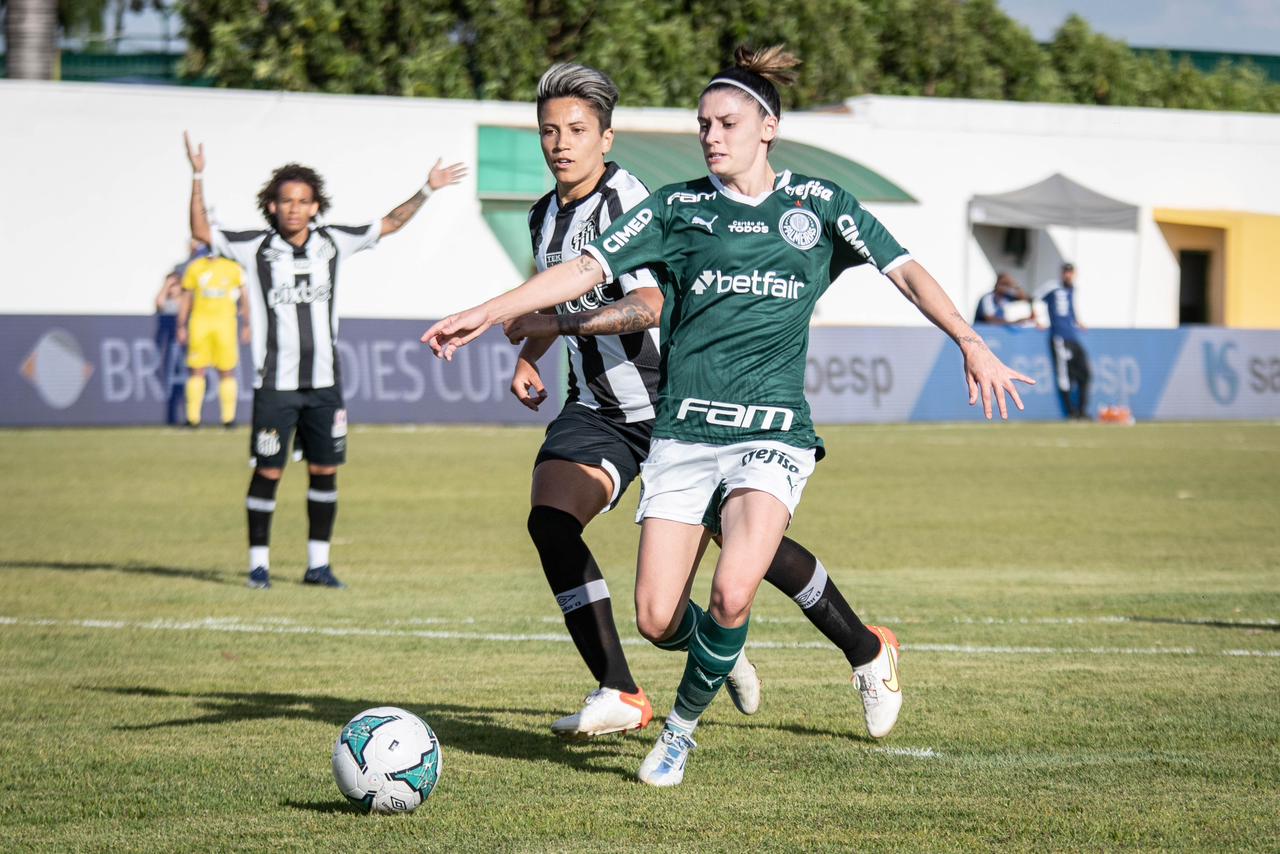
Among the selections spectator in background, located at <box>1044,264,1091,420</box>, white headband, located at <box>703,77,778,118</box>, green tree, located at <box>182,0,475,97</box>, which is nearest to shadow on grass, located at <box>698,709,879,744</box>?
white headband, located at <box>703,77,778,118</box>

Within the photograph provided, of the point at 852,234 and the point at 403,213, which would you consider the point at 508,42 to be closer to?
the point at 403,213

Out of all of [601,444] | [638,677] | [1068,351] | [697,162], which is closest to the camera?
[601,444]

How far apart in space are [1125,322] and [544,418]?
55.3 ft

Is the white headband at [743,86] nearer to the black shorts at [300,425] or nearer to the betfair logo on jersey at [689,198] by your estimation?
the betfair logo on jersey at [689,198]

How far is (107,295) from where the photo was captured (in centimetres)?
2859

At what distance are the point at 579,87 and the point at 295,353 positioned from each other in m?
4.74

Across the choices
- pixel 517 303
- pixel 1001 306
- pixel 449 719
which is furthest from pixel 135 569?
pixel 1001 306

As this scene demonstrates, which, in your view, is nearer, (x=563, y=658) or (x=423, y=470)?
(x=563, y=658)

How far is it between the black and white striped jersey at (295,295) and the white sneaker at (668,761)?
5656 mm

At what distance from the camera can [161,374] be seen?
76.0 feet

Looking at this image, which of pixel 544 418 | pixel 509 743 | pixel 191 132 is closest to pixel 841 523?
pixel 509 743

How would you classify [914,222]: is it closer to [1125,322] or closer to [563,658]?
[1125,322]

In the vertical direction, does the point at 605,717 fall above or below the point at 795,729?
above

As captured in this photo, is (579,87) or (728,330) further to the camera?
(579,87)
